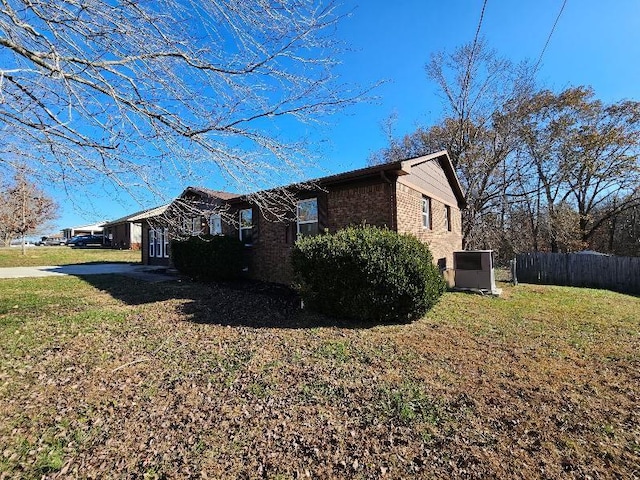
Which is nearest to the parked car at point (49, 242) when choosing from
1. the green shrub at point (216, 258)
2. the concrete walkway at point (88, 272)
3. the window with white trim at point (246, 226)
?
the concrete walkway at point (88, 272)

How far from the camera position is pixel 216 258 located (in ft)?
38.2

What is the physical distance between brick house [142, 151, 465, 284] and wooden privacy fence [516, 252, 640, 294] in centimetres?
573

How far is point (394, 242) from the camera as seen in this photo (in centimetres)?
666

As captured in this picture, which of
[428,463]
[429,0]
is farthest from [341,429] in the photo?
[429,0]

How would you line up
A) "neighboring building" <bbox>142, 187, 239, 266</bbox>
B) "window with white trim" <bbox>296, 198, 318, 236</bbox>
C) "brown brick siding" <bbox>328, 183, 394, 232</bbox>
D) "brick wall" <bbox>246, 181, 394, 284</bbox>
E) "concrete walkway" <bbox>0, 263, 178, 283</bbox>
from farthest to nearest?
1. "concrete walkway" <bbox>0, 263, 178, 283</bbox>
2. "window with white trim" <bbox>296, 198, 318, 236</bbox>
3. "brick wall" <bbox>246, 181, 394, 284</bbox>
4. "brown brick siding" <bbox>328, 183, 394, 232</bbox>
5. "neighboring building" <bbox>142, 187, 239, 266</bbox>

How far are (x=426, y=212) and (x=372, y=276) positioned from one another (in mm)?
5847

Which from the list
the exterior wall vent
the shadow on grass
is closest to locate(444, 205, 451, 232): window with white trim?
the exterior wall vent

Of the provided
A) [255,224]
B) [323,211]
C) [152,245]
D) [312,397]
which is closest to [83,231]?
[152,245]

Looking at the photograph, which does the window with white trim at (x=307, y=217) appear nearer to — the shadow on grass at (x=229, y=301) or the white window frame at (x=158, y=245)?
the shadow on grass at (x=229, y=301)

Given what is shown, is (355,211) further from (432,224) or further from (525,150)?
(525,150)

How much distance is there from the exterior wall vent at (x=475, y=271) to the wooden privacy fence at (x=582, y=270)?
8.72m

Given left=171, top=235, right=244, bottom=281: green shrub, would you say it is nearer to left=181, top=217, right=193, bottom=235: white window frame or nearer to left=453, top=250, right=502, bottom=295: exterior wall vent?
left=181, top=217, right=193, bottom=235: white window frame

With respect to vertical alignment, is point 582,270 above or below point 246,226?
below

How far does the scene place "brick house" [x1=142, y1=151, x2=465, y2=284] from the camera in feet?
28.6
